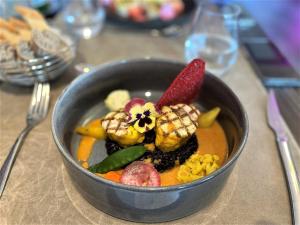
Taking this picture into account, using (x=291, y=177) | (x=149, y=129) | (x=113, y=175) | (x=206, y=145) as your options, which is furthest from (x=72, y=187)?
(x=291, y=177)

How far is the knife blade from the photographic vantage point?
0.59 m

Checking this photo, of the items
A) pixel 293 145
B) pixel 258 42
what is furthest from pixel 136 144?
pixel 258 42

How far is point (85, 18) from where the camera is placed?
120cm

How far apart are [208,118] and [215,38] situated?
15.5 inches

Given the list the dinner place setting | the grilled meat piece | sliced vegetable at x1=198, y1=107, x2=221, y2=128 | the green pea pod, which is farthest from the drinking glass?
the green pea pod

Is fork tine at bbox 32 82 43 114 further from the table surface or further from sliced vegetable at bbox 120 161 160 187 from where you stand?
sliced vegetable at bbox 120 161 160 187

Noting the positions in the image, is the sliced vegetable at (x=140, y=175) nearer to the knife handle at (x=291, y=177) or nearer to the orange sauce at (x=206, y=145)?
the orange sauce at (x=206, y=145)

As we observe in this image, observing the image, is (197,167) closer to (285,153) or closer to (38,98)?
(285,153)

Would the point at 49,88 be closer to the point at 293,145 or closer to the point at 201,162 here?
the point at 201,162

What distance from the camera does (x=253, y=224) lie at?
572 mm

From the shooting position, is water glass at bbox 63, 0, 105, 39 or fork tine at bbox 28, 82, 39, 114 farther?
water glass at bbox 63, 0, 105, 39

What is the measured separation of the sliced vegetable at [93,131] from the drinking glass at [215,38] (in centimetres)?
41

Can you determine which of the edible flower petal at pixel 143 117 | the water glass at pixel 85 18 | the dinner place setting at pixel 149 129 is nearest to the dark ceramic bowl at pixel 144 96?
the dinner place setting at pixel 149 129

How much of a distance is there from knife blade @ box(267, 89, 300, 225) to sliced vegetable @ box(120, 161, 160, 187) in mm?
248
